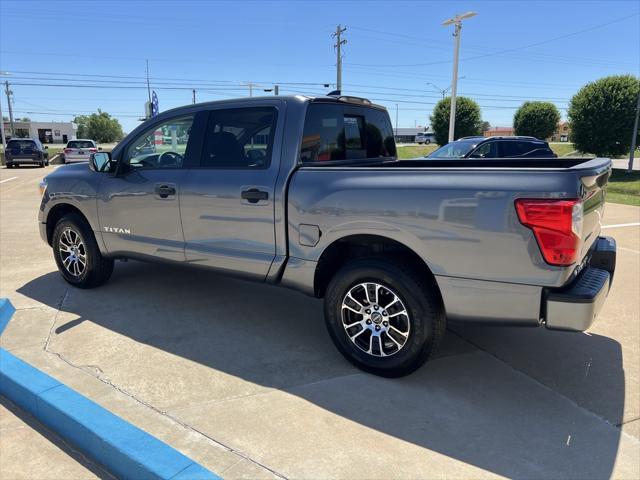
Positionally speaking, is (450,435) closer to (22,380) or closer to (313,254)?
(313,254)

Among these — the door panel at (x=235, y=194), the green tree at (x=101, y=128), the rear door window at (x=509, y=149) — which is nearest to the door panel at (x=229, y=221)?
the door panel at (x=235, y=194)

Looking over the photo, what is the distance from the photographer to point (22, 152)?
25.7 metres

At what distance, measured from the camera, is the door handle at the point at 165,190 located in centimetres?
426

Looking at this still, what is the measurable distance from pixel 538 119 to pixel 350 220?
36.8m

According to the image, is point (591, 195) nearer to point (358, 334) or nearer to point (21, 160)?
point (358, 334)

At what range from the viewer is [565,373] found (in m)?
3.53

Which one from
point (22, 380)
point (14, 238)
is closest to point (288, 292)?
point (22, 380)

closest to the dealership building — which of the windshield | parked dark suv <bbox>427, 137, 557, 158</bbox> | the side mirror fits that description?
the windshield

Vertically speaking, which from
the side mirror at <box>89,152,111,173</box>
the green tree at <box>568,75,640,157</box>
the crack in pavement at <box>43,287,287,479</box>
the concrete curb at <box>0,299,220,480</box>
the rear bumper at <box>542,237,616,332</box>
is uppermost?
the green tree at <box>568,75,640,157</box>

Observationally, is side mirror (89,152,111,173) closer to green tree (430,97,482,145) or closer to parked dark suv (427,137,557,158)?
parked dark suv (427,137,557,158)

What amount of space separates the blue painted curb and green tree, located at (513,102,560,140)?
36.7 meters

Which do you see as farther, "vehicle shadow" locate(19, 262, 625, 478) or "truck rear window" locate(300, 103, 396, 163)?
"truck rear window" locate(300, 103, 396, 163)

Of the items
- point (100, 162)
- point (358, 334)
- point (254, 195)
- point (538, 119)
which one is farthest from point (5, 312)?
point (538, 119)

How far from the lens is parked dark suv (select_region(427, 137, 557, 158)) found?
41.4 feet
